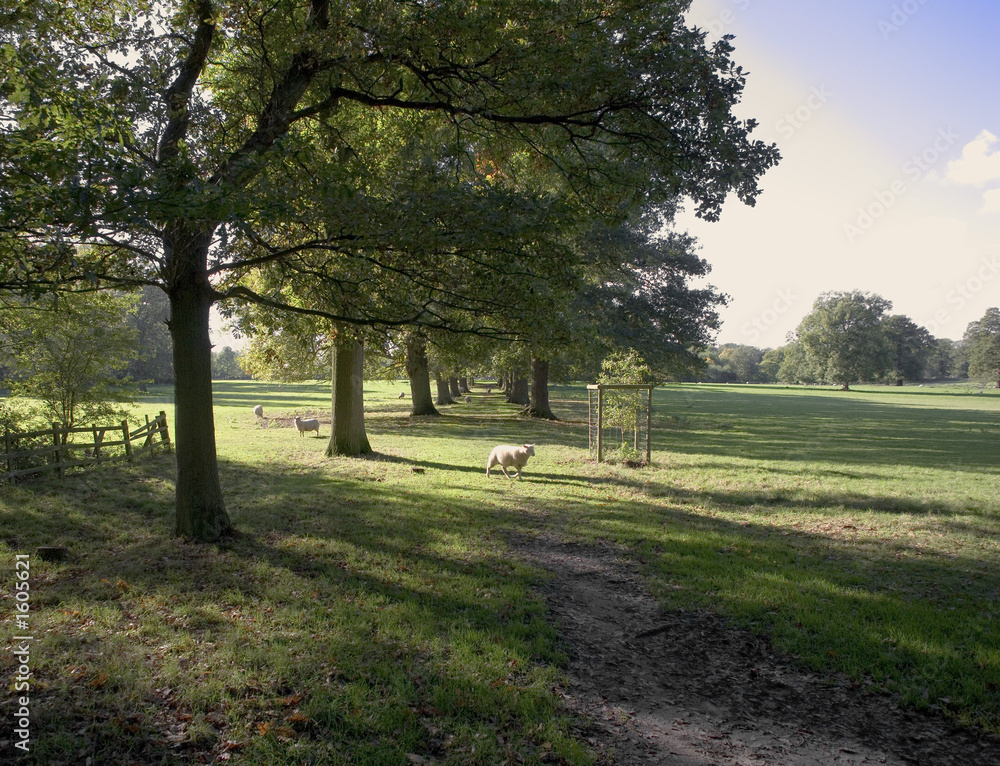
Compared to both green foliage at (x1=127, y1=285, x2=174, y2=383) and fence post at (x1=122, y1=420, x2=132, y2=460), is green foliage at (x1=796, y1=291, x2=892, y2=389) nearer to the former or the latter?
green foliage at (x1=127, y1=285, x2=174, y2=383)

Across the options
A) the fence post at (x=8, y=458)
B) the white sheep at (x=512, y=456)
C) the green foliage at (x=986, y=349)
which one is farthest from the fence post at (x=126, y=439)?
the green foliage at (x=986, y=349)

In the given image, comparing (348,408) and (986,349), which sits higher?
(986,349)

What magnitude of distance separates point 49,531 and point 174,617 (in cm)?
427

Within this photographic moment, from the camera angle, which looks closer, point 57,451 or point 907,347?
point 57,451

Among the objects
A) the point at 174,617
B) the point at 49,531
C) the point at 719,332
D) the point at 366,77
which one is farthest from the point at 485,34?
the point at 719,332

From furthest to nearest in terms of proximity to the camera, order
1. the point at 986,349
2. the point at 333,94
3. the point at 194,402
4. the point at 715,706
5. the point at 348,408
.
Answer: the point at 986,349 < the point at 348,408 < the point at 333,94 < the point at 194,402 < the point at 715,706

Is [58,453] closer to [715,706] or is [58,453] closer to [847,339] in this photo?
[715,706]

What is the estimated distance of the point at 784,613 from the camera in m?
6.03

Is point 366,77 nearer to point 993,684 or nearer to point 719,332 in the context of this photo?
point 993,684

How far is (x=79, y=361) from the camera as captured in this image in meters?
13.6

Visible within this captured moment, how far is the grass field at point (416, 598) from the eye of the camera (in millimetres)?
3936

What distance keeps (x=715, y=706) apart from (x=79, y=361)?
14916 mm

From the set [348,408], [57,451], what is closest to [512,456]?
[348,408]

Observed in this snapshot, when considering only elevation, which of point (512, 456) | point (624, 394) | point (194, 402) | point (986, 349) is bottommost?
point (512, 456)
